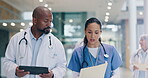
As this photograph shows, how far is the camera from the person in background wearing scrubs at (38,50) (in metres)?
1.79

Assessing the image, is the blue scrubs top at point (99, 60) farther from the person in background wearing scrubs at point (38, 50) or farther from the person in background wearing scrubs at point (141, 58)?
the person in background wearing scrubs at point (141, 58)

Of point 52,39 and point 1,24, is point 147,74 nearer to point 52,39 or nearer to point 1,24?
point 52,39

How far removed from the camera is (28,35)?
186 cm

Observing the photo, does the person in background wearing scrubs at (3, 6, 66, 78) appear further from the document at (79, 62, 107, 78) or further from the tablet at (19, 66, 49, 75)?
the document at (79, 62, 107, 78)

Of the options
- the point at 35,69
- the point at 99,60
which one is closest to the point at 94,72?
the point at 99,60

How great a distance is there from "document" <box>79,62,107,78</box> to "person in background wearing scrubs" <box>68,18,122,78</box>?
0.31 ft

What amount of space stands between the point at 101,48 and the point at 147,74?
1965 millimetres

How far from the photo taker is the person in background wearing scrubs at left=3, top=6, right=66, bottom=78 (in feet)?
5.86

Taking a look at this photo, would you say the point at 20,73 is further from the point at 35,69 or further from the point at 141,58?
the point at 141,58

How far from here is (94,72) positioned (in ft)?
5.55

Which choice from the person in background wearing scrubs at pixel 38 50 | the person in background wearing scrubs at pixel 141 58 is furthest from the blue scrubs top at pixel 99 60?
the person in background wearing scrubs at pixel 141 58

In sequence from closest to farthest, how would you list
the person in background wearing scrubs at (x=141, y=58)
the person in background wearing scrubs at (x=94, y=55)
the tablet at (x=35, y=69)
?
the tablet at (x=35, y=69) → the person in background wearing scrubs at (x=94, y=55) → the person in background wearing scrubs at (x=141, y=58)

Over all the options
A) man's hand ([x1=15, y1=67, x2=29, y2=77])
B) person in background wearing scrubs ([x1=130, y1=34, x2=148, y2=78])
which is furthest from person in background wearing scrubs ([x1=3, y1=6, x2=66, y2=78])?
person in background wearing scrubs ([x1=130, y1=34, x2=148, y2=78])

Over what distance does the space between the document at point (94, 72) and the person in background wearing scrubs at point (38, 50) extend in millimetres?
225
